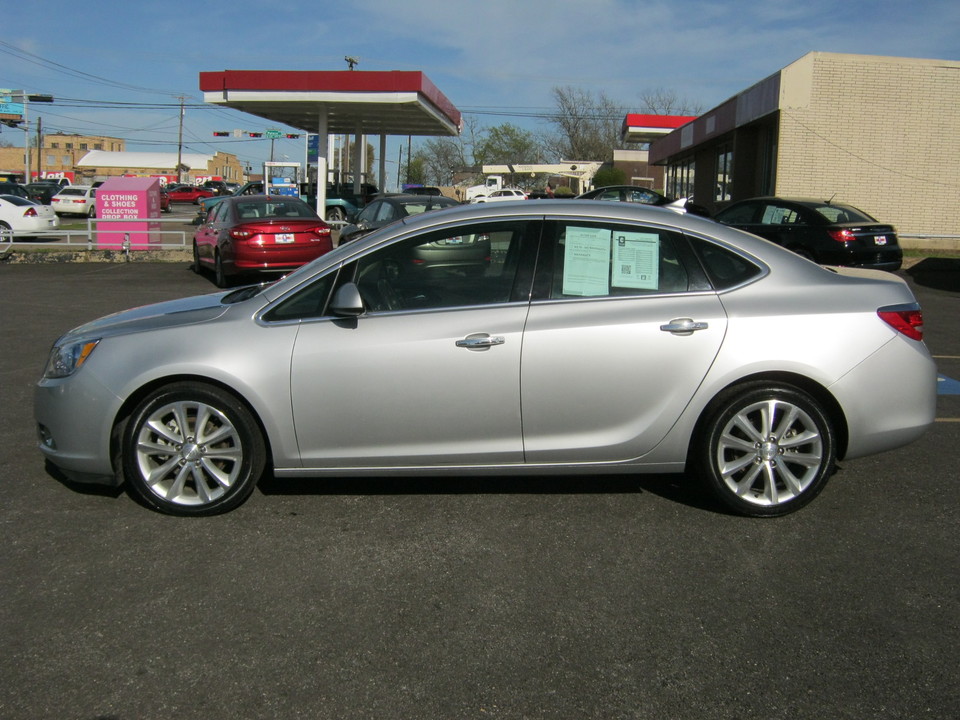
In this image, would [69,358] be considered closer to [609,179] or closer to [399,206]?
[399,206]

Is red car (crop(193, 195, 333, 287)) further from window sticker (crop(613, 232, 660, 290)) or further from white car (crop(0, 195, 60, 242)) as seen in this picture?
white car (crop(0, 195, 60, 242))

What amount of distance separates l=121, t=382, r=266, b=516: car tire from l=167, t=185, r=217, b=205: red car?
2486 inches

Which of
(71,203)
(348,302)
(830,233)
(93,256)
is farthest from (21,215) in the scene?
(348,302)

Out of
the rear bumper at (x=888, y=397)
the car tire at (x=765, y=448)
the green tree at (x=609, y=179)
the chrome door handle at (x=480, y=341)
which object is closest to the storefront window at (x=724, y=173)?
the green tree at (x=609, y=179)

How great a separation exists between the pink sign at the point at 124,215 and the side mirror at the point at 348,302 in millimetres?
18427

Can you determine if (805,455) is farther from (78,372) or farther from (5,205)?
(5,205)

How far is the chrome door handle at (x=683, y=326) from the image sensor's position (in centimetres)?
462

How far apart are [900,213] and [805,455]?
2098cm

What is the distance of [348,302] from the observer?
4.56 m

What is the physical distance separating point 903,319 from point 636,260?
145 cm

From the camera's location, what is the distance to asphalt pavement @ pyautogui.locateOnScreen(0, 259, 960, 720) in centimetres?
318

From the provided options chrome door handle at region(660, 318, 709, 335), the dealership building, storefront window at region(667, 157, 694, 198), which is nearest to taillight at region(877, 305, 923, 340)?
chrome door handle at region(660, 318, 709, 335)

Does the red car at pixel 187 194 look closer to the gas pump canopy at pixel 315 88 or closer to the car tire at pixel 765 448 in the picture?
the gas pump canopy at pixel 315 88

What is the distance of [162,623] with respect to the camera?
12.0ft
